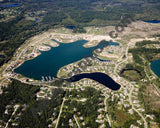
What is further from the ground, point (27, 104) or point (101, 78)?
point (101, 78)

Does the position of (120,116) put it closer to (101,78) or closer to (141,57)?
(101,78)

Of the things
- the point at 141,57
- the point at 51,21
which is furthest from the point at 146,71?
the point at 51,21

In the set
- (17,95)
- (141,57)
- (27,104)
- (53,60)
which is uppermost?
(53,60)

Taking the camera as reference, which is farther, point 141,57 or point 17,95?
point 141,57

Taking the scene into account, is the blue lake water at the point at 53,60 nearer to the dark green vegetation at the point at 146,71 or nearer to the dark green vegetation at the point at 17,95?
the dark green vegetation at the point at 17,95

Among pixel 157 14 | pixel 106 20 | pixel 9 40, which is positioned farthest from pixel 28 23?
pixel 157 14

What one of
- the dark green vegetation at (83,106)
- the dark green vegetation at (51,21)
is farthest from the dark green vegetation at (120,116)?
the dark green vegetation at (51,21)

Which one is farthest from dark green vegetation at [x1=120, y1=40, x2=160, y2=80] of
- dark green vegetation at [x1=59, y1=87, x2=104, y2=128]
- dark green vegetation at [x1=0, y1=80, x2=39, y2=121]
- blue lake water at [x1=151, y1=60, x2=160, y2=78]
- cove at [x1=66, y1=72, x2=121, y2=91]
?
dark green vegetation at [x1=0, y1=80, x2=39, y2=121]
